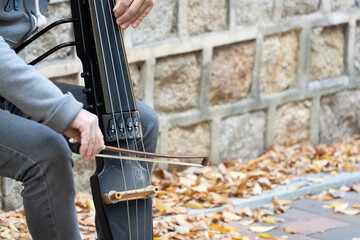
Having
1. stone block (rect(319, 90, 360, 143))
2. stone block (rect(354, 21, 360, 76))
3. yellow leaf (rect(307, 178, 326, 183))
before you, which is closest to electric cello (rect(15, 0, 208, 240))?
yellow leaf (rect(307, 178, 326, 183))

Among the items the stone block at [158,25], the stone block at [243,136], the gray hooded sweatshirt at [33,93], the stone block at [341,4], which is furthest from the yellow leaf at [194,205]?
the stone block at [341,4]

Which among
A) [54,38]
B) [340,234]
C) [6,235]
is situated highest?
[54,38]

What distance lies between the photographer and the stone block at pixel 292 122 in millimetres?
4957

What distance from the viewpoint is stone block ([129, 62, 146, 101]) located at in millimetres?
4078

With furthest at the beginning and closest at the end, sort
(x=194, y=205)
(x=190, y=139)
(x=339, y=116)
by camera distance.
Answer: (x=339, y=116) < (x=190, y=139) < (x=194, y=205)

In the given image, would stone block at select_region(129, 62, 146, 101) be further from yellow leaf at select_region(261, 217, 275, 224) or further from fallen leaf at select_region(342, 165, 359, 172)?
fallen leaf at select_region(342, 165, 359, 172)

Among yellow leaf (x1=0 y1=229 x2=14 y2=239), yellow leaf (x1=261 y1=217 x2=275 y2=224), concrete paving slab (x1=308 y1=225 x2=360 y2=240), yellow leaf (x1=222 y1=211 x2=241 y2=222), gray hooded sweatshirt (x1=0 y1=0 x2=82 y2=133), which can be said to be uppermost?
gray hooded sweatshirt (x1=0 y1=0 x2=82 y2=133)

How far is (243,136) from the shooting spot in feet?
15.6

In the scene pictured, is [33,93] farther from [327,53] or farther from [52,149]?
[327,53]

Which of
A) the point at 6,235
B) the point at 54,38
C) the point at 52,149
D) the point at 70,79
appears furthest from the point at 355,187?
the point at 52,149

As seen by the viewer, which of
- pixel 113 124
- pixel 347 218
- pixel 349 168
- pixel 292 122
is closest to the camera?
pixel 113 124

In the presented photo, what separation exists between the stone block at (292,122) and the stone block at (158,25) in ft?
3.56

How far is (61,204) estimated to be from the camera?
229 cm

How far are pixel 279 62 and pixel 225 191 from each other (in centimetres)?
117
